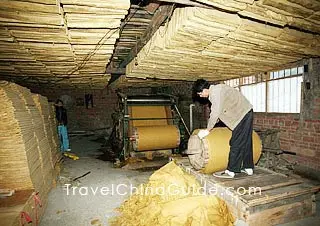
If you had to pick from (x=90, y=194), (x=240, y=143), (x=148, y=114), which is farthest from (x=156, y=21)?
(x=148, y=114)

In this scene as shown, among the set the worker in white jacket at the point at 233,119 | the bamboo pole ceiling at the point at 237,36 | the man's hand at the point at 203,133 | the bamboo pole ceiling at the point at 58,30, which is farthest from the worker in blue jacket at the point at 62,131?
the worker in white jacket at the point at 233,119

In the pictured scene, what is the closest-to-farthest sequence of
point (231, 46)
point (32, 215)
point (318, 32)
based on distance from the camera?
point (32, 215), point (318, 32), point (231, 46)

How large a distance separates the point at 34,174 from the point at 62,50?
7.74 ft

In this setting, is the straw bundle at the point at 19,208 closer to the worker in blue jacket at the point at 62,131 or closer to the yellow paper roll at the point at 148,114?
the yellow paper roll at the point at 148,114

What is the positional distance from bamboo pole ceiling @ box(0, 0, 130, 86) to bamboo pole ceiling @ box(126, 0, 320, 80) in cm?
91

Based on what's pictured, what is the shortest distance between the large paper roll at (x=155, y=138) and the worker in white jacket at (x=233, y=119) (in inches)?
118

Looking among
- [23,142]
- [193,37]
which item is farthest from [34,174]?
[193,37]

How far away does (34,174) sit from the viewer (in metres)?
3.96

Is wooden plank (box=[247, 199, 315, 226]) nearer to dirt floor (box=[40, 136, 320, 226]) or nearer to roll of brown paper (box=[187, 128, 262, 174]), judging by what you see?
dirt floor (box=[40, 136, 320, 226])

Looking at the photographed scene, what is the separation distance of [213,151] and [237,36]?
2.09 m

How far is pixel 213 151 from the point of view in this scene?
4.14m

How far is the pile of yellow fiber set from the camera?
10.9 feet

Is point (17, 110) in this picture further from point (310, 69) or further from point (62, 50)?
point (310, 69)

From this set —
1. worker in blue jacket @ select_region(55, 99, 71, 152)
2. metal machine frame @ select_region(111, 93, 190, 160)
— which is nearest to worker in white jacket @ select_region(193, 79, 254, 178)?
metal machine frame @ select_region(111, 93, 190, 160)
